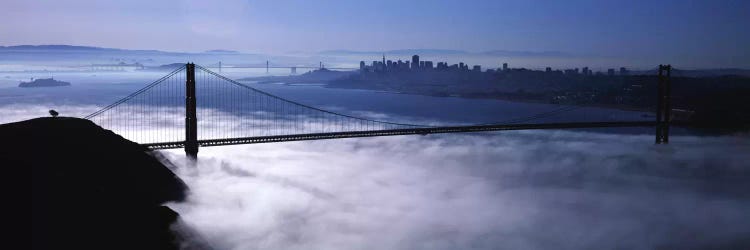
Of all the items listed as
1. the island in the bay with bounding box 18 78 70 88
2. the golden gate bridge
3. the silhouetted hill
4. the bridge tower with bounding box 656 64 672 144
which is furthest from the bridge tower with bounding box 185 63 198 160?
the island in the bay with bounding box 18 78 70 88

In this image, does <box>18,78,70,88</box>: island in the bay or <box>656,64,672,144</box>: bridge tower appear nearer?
<box>656,64,672,144</box>: bridge tower

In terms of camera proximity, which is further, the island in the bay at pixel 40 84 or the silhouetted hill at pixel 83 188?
the island in the bay at pixel 40 84

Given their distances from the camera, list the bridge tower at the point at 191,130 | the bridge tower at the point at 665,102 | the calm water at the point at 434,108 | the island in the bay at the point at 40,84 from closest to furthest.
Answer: the bridge tower at the point at 191,130
the bridge tower at the point at 665,102
the calm water at the point at 434,108
the island in the bay at the point at 40,84

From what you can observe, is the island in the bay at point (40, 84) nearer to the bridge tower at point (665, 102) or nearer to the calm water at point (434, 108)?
the calm water at point (434, 108)

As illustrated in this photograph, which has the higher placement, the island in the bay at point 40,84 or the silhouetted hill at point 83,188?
the island in the bay at point 40,84

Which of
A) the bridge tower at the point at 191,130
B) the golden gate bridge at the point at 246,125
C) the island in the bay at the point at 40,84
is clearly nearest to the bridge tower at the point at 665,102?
the golden gate bridge at the point at 246,125

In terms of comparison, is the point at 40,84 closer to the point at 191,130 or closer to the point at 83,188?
the point at 191,130

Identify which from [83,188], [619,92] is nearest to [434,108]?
[619,92]

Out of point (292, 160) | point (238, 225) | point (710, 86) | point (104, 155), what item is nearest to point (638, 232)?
point (238, 225)

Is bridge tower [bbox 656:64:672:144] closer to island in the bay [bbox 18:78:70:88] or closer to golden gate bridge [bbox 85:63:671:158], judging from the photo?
golden gate bridge [bbox 85:63:671:158]
